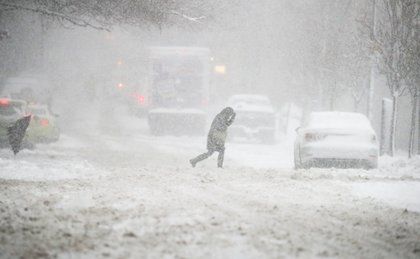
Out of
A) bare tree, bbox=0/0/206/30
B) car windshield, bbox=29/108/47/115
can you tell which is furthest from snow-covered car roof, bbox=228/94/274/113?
bare tree, bbox=0/0/206/30

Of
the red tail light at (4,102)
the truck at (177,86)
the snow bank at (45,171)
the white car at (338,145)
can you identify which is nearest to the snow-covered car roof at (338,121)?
the white car at (338,145)

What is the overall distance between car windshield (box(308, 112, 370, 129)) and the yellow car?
403 inches

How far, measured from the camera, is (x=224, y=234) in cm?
701

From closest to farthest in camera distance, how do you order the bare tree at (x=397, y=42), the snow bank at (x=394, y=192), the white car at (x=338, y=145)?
the snow bank at (x=394, y=192) → the white car at (x=338, y=145) → the bare tree at (x=397, y=42)

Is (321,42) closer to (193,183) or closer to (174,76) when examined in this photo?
(174,76)

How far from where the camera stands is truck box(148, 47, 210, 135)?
1095 inches

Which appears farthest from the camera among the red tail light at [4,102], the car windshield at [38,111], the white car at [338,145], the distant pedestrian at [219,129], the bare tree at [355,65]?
the bare tree at [355,65]

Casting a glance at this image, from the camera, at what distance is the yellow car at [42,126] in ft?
69.6

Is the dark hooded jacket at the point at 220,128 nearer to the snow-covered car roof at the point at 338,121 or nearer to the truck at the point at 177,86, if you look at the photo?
the snow-covered car roof at the point at 338,121

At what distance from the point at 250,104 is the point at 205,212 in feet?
63.0

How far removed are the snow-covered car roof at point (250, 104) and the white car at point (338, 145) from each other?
11322 millimetres

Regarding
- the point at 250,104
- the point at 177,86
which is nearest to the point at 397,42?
the point at 250,104

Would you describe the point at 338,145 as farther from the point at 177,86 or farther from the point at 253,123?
the point at 177,86

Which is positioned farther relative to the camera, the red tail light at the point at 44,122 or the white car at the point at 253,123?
the white car at the point at 253,123
